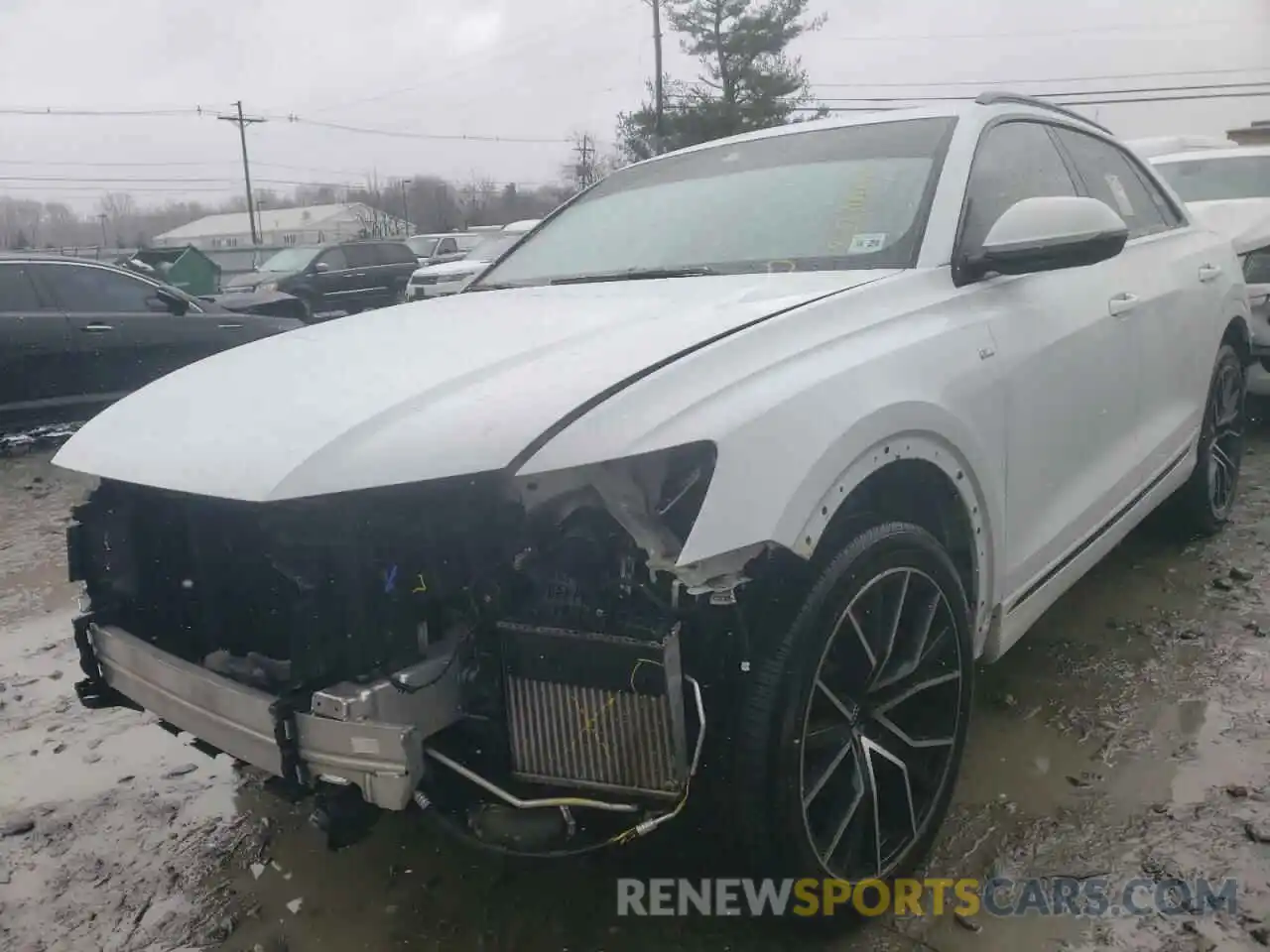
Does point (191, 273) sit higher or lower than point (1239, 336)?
higher

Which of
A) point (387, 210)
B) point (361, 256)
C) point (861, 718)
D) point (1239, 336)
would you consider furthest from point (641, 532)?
point (387, 210)

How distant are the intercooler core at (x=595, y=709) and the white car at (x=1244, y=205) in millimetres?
4146

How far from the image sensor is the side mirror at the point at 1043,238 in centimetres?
245

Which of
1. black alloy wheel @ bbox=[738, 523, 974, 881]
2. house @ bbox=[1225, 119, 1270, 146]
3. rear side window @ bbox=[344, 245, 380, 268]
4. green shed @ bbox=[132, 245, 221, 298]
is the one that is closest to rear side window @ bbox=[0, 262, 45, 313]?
black alloy wheel @ bbox=[738, 523, 974, 881]

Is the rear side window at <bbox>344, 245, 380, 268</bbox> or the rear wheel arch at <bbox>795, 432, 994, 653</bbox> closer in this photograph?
the rear wheel arch at <bbox>795, 432, 994, 653</bbox>

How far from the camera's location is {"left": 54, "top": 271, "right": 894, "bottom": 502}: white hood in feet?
5.86

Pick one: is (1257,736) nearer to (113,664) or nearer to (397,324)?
(397,324)

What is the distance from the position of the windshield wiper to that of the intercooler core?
51.0 inches

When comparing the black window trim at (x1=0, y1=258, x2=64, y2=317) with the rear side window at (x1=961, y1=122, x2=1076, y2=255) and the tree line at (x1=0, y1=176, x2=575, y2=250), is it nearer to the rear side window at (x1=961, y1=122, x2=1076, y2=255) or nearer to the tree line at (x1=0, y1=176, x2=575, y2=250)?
the rear side window at (x1=961, y1=122, x2=1076, y2=255)

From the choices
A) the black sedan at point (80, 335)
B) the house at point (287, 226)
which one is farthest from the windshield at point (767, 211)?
the house at point (287, 226)

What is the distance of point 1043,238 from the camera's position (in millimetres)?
2449

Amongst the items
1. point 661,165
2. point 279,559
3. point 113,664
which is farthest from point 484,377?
point 661,165

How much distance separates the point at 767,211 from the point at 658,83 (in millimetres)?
31778

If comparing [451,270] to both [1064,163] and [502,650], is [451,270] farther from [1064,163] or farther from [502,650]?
[502,650]
